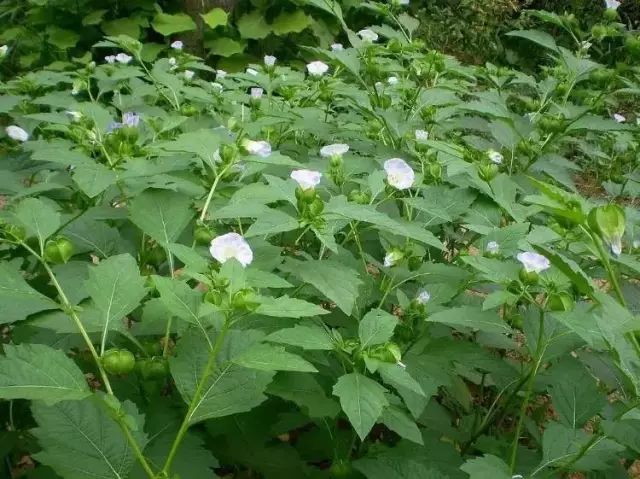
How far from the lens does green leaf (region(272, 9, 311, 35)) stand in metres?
5.70

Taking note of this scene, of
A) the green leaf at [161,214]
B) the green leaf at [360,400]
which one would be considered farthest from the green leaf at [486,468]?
the green leaf at [161,214]

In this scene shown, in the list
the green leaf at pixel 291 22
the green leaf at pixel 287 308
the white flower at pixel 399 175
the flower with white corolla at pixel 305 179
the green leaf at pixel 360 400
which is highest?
the flower with white corolla at pixel 305 179

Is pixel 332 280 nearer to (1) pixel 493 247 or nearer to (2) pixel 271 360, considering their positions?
(2) pixel 271 360

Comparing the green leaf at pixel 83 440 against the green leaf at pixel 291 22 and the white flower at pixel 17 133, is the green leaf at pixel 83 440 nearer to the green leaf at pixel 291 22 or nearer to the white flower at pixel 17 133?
the white flower at pixel 17 133

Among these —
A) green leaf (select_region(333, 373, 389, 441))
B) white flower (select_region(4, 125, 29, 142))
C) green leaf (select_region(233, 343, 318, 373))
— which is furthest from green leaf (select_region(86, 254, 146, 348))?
white flower (select_region(4, 125, 29, 142))

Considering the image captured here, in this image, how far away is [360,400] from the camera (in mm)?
940

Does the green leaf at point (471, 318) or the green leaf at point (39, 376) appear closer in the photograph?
the green leaf at point (39, 376)

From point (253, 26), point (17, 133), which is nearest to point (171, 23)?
point (253, 26)

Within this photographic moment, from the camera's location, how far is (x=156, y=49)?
5.61 m

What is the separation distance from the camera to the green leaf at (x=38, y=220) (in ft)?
3.57

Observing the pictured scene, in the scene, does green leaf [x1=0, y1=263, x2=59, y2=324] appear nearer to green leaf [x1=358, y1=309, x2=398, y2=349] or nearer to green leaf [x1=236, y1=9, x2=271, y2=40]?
green leaf [x1=358, y1=309, x2=398, y2=349]

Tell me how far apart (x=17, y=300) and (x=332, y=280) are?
0.48m

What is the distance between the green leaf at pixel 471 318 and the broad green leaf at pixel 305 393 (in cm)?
22

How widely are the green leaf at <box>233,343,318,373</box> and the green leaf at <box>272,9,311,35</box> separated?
5155 mm
